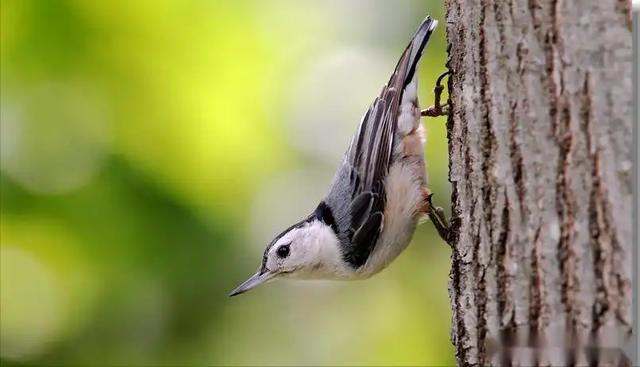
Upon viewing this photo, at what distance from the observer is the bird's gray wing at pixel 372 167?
2877 millimetres

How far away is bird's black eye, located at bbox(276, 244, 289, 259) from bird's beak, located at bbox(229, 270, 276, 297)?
82mm

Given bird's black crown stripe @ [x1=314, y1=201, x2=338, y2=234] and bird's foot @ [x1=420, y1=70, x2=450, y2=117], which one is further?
bird's black crown stripe @ [x1=314, y1=201, x2=338, y2=234]

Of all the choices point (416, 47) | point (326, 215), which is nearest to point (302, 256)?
point (326, 215)

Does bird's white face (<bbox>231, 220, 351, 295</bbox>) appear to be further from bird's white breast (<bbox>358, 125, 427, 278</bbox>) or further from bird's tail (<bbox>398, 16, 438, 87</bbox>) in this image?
bird's tail (<bbox>398, 16, 438, 87</bbox>)

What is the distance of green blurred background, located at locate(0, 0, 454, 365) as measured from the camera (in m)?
3.05

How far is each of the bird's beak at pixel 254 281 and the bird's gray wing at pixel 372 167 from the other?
1.07 feet

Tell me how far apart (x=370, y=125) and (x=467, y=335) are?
130 cm

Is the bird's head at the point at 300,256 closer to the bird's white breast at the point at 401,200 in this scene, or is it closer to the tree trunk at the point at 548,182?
the bird's white breast at the point at 401,200

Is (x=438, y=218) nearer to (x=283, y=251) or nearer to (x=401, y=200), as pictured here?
(x=401, y=200)

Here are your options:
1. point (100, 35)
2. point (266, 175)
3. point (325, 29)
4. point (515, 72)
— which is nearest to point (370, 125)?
point (266, 175)

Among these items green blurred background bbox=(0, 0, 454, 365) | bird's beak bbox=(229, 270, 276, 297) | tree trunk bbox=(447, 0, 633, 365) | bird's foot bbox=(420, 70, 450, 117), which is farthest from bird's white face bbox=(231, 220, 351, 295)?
tree trunk bbox=(447, 0, 633, 365)

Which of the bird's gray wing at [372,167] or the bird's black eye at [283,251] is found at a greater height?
the bird's gray wing at [372,167]

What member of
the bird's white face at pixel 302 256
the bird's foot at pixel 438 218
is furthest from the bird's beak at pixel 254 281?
the bird's foot at pixel 438 218

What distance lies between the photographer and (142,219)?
3.03 m
